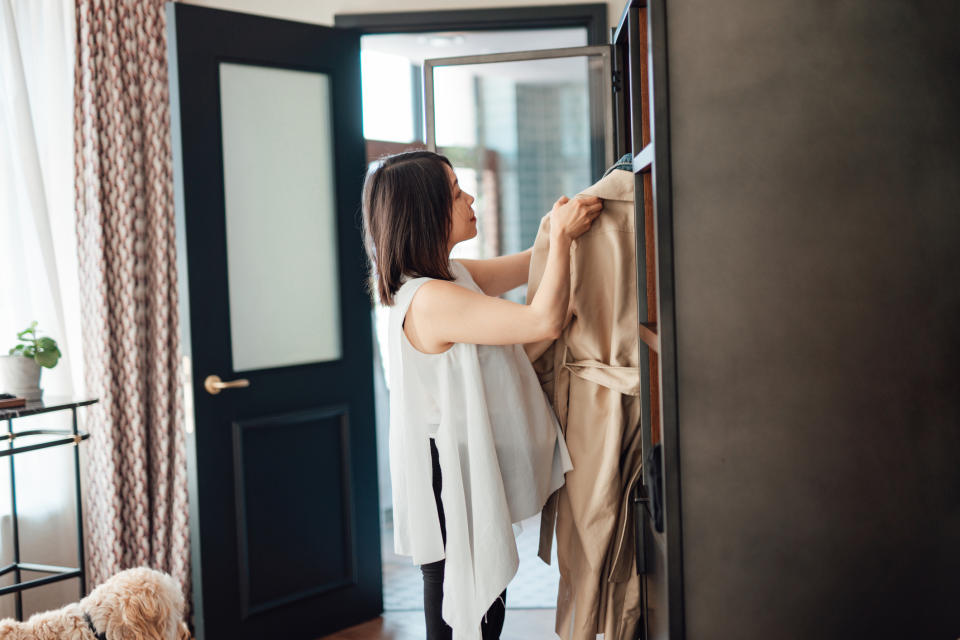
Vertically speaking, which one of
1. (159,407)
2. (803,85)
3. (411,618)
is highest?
(803,85)

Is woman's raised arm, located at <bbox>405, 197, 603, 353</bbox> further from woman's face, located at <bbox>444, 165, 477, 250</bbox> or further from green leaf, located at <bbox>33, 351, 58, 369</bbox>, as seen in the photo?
green leaf, located at <bbox>33, 351, 58, 369</bbox>

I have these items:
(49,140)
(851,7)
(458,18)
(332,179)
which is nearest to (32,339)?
(49,140)

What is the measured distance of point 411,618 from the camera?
2.78m

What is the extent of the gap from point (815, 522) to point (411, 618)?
2015mm

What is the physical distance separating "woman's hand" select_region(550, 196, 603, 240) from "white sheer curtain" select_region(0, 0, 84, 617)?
1898mm

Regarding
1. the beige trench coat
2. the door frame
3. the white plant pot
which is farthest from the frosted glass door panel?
the beige trench coat

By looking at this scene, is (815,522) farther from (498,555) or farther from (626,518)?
(498,555)

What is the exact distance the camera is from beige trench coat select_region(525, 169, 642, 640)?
4.96 feet

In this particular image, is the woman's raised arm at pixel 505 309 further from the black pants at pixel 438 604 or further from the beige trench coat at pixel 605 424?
the black pants at pixel 438 604

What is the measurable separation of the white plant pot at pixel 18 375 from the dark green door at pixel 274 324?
1.60ft

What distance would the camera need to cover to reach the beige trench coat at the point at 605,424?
1512 millimetres

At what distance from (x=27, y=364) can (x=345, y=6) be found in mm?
1591

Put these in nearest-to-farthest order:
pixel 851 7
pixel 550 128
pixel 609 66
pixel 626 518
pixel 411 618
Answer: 1. pixel 851 7
2. pixel 626 518
3. pixel 609 66
4. pixel 411 618
5. pixel 550 128

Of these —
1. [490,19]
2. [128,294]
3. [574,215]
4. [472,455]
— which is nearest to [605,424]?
[472,455]
